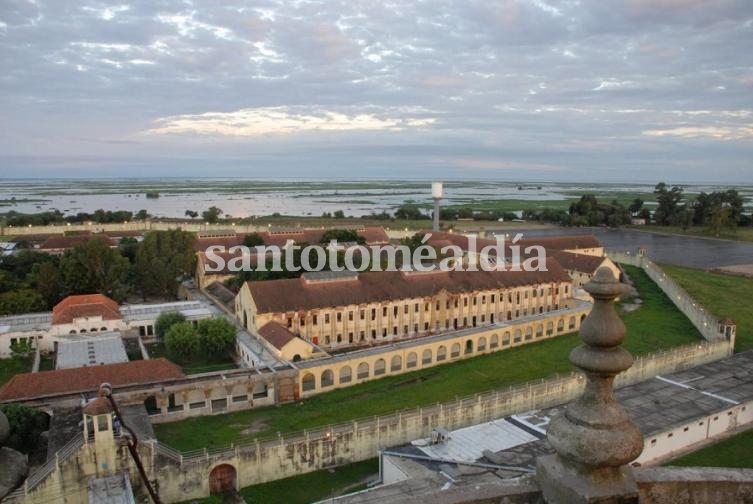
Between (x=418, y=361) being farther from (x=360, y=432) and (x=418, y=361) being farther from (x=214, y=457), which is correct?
(x=214, y=457)

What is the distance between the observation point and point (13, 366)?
117 feet

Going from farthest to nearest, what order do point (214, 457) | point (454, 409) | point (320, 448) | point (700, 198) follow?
point (700, 198) → point (454, 409) → point (320, 448) → point (214, 457)

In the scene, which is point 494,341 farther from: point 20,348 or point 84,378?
point 20,348

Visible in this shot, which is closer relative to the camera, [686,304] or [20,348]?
[20,348]

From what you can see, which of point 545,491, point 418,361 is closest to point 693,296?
point 418,361

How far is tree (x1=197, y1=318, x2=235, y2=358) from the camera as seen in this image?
35938mm

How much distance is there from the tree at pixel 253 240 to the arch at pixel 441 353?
34.0 metres

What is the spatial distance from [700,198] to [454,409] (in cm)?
10411

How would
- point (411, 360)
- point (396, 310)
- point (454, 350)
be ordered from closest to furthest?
point (411, 360) → point (454, 350) → point (396, 310)

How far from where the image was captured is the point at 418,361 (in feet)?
118

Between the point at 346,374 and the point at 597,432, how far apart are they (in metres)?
30.0

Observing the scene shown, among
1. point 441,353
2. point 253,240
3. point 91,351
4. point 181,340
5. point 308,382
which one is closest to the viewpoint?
point 308,382

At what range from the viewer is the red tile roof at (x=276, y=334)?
34003mm

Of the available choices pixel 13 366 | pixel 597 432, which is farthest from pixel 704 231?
pixel 597 432
